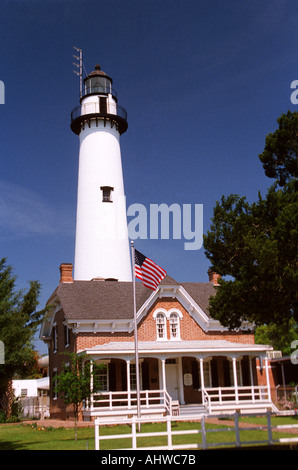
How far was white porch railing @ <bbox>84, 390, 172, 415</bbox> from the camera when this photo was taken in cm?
2573

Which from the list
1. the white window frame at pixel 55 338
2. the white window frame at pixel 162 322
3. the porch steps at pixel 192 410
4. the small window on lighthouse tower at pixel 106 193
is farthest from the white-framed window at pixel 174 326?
the small window on lighthouse tower at pixel 106 193

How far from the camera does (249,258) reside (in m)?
17.2

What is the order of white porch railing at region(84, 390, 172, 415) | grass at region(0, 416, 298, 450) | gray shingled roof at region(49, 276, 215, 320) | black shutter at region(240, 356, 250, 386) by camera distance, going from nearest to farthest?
grass at region(0, 416, 298, 450), white porch railing at region(84, 390, 172, 415), gray shingled roof at region(49, 276, 215, 320), black shutter at region(240, 356, 250, 386)

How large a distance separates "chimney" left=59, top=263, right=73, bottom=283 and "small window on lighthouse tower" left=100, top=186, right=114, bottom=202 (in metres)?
5.66

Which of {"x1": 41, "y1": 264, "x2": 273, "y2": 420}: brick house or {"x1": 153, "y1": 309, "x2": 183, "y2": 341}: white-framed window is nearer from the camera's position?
{"x1": 41, "y1": 264, "x2": 273, "y2": 420}: brick house

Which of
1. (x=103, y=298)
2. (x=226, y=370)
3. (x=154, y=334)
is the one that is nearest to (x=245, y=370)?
(x=226, y=370)

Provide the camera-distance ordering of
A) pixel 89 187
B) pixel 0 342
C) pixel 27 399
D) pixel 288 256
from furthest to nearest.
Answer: pixel 27 399
pixel 89 187
pixel 0 342
pixel 288 256

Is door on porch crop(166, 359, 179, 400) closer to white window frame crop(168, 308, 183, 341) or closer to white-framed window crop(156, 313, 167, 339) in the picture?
white window frame crop(168, 308, 183, 341)

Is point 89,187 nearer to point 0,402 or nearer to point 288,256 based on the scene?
point 0,402

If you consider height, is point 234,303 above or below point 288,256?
below

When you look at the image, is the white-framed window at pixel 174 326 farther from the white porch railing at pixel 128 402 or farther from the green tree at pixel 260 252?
the green tree at pixel 260 252

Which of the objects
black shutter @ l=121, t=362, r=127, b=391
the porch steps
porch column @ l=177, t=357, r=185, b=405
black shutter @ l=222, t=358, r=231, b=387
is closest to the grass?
the porch steps

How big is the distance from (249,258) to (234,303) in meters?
1.53

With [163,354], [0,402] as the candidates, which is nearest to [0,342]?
[163,354]
